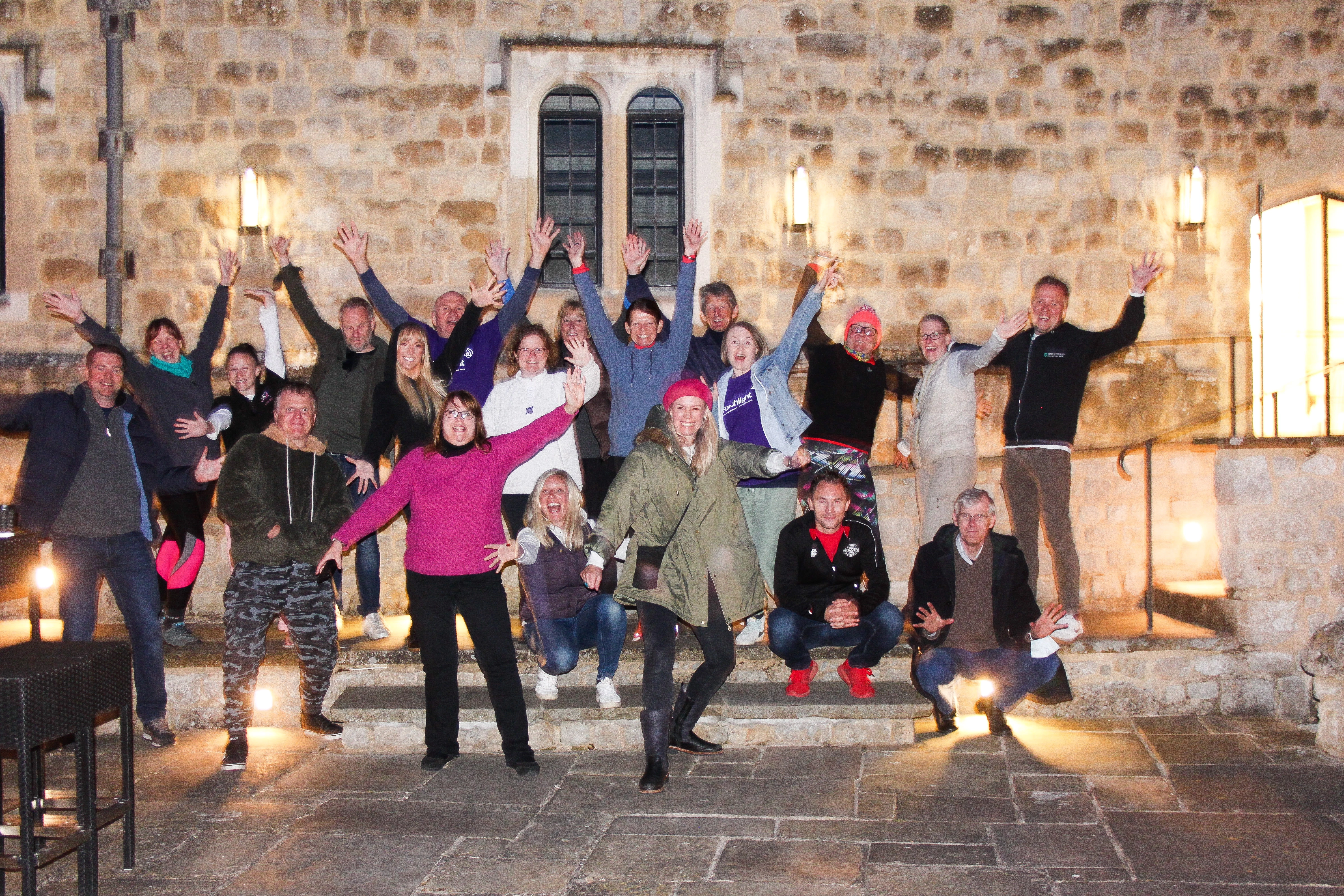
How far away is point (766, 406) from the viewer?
612cm

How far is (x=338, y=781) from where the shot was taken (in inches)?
204

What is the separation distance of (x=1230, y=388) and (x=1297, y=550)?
98.6 inches

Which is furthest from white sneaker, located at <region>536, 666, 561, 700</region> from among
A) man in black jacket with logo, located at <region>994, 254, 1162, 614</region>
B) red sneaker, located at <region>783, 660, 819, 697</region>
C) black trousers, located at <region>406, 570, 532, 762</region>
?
man in black jacket with logo, located at <region>994, 254, 1162, 614</region>

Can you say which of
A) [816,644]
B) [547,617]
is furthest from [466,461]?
[816,644]

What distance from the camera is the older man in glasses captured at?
6324mm

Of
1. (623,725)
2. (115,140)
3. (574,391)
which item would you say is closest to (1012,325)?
(574,391)

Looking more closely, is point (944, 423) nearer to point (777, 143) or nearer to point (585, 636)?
point (585, 636)

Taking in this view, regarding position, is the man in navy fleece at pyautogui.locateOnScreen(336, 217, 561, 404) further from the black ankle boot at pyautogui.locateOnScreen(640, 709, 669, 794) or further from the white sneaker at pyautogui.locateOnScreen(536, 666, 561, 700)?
the black ankle boot at pyautogui.locateOnScreen(640, 709, 669, 794)

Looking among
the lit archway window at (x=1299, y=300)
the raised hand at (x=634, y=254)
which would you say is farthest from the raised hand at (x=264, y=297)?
the lit archway window at (x=1299, y=300)

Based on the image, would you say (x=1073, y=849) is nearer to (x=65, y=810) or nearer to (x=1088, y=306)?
(x=65, y=810)

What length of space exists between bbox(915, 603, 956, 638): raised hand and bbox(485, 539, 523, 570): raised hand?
6.68 ft

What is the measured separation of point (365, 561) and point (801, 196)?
418 cm

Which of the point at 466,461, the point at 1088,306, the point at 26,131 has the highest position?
the point at 26,131

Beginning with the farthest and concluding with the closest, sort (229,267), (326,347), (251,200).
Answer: (251,200), (229,267), (326,347)
